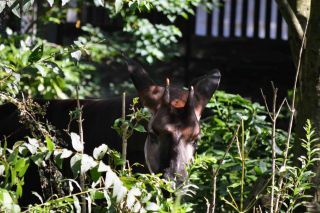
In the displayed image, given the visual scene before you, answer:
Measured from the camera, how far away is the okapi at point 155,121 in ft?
16.2

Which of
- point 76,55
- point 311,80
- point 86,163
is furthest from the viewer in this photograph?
point 311,80

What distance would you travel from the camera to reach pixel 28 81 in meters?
7.41

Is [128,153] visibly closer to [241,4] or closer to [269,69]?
[269,69]

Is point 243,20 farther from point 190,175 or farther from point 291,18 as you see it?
point 190,175

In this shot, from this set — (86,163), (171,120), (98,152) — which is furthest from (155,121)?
(86,163)

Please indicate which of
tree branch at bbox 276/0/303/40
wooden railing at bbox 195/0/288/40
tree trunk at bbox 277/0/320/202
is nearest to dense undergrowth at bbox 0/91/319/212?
tree trunk at bbox 277/0/320/202

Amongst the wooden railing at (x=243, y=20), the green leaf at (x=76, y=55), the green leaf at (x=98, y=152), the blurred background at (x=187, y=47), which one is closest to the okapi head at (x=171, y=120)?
the green leaf at (x=76, y=55)

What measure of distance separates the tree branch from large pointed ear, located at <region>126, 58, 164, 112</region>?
1.00 meters

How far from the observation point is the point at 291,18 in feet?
16.2

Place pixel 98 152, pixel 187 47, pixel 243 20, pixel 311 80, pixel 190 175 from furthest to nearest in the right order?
pixel 243 20
pixel 187 47
pixel 311 80
pixel 190 175
pixel 98 152

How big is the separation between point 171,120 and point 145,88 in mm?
415

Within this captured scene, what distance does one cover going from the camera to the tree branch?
16.1ft

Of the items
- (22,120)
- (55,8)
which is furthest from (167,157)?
(55,8)

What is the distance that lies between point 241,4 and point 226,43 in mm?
872
